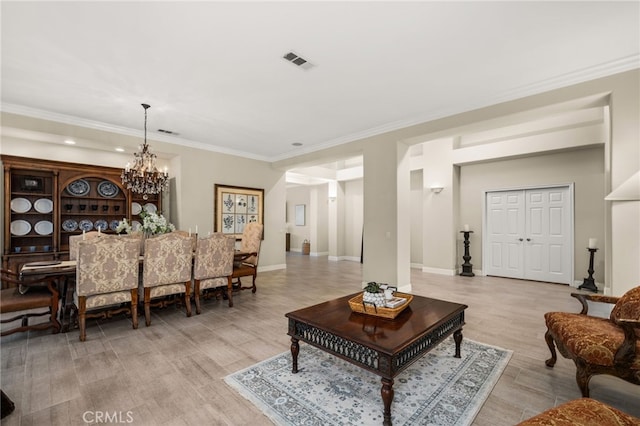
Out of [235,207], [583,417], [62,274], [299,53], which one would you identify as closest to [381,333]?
[583,417]

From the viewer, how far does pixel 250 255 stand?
15.6 ft

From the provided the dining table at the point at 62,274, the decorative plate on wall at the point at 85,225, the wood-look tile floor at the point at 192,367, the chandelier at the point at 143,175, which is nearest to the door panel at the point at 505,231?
the wood-look tile floor at the point at 192,367

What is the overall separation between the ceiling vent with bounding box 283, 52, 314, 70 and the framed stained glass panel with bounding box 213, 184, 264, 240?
3.91 m

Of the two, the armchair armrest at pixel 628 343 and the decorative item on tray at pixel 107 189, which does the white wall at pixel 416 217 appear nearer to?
the armchair armrest at pixel 628 343

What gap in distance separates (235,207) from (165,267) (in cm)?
317

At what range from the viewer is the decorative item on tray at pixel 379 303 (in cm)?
225

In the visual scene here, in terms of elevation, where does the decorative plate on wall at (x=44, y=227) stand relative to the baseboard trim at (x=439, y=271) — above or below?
above

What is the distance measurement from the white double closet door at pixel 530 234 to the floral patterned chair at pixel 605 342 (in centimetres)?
419

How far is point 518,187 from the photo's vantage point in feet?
19.9

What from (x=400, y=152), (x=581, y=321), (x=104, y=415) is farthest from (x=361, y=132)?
(x=104, y=415)

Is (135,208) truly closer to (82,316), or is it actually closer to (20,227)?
(20,227)

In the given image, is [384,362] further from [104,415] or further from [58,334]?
[58,334]

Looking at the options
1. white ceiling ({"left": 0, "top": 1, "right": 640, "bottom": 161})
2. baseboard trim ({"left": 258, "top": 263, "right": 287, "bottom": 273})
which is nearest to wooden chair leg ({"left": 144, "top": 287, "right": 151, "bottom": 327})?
white ceiling ({"left": 0, "top": 1, "right": 640, "bottom": 161})

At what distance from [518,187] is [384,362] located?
19.7ft
